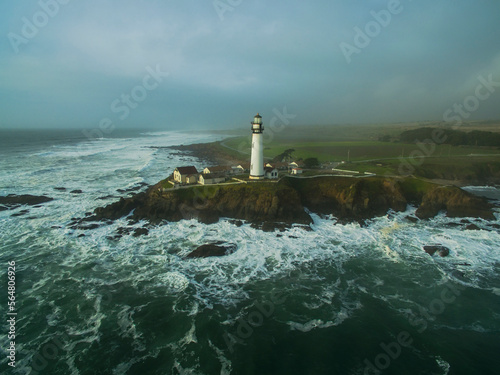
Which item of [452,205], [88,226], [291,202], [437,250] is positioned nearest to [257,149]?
[291,202]

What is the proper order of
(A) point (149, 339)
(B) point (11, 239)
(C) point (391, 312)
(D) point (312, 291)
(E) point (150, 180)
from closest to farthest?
1. (A) point (149, 339)
2. (C) point (391, 312)
3. (D) point (312, 291)
4. (B) point (11, 239)
5. (E) point (150, 180)

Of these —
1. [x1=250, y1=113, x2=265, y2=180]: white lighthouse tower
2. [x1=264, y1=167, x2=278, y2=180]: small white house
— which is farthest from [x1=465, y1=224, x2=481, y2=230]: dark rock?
[x1=250, y1=113, x2=265, y2=180]: white lighthouse tower

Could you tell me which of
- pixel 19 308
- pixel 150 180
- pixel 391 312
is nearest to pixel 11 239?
pixel 19 308

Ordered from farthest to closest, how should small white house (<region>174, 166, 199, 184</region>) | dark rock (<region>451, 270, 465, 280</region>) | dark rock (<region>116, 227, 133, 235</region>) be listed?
small white house (<region>174, 166, 199, 184</region>) < dark rock (<region>116, 227, 133, 235</region>) < dark rock (<region>451, 270, 465, 280</region>)

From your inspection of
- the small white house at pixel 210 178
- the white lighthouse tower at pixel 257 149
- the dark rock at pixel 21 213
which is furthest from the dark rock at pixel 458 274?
the dark rock at pixel 21 213

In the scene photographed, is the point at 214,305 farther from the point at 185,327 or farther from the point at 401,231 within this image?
the point at 401,231

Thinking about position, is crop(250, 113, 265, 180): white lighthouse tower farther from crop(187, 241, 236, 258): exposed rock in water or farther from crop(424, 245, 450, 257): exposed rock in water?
crop(424, 245, 450, 257): exposed rock in water
